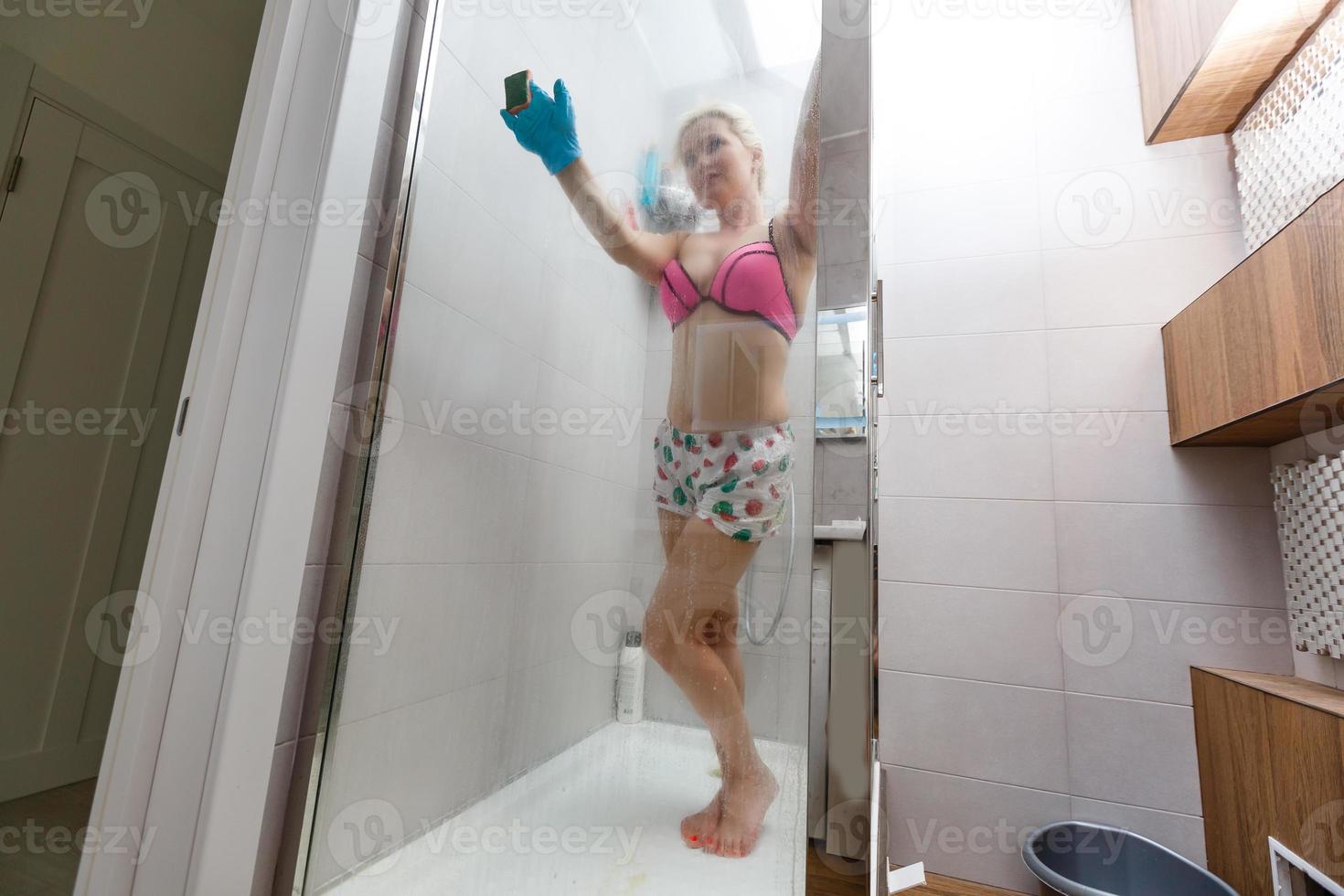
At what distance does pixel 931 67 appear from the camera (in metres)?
1.73

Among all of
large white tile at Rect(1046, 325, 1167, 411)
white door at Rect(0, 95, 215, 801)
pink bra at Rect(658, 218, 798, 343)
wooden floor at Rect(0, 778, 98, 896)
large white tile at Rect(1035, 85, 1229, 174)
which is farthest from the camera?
large white tile at Rect(1035, 85, 1229, 174)

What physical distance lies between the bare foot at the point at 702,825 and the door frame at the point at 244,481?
0.45m

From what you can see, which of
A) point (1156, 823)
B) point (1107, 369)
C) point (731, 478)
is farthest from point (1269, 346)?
point (731, 478)

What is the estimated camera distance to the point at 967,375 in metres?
1.54

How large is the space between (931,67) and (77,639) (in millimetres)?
2507

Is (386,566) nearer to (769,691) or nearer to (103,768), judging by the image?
(103,768)

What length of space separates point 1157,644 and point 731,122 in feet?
4.70

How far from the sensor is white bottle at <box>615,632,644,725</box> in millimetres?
615

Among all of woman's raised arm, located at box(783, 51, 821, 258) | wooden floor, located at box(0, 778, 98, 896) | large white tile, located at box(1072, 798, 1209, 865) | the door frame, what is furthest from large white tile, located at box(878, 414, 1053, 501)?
wooden floor, located at box(0, 778, 98, 896)

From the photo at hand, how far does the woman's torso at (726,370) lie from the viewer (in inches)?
25.8

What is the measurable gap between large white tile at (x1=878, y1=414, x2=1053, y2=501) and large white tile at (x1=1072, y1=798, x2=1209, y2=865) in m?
0.68

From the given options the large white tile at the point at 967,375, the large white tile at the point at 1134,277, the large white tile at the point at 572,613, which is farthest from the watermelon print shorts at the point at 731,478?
the large white tile at the point at 1134,277

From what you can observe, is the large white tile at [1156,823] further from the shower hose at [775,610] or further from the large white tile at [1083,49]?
the large white tile at [1083,49]

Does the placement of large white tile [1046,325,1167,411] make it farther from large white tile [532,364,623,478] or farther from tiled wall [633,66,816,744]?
large white tile [532,364,623,478]
